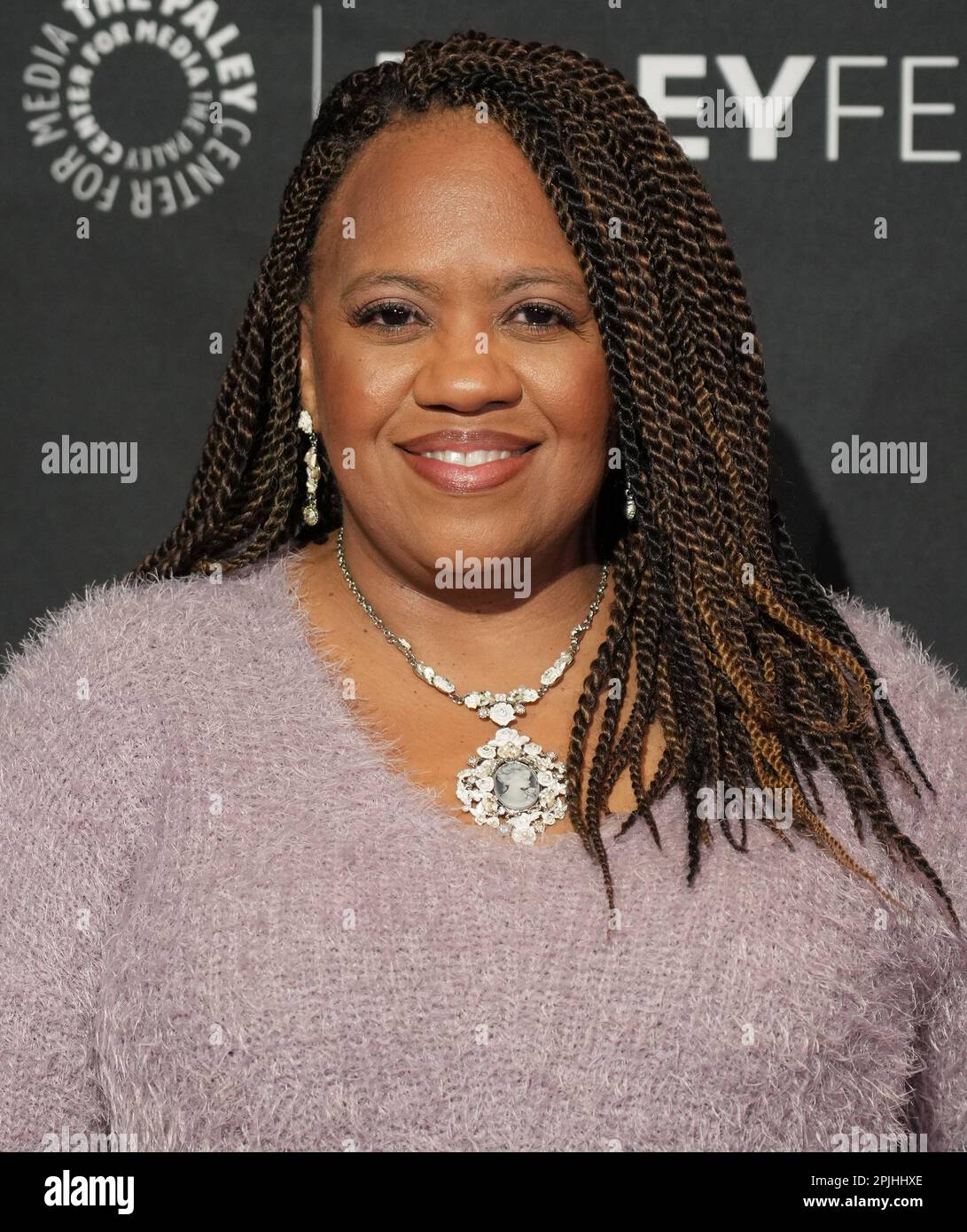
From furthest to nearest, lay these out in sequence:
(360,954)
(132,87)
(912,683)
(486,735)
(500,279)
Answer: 1. (132,87)
2. (912,683)
3. (486,735)
4. (500,279)
5. (360,954)

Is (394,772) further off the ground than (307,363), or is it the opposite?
(307,363)

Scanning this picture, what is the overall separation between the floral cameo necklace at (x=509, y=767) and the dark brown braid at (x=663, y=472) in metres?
0.03

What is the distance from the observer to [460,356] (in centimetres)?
162

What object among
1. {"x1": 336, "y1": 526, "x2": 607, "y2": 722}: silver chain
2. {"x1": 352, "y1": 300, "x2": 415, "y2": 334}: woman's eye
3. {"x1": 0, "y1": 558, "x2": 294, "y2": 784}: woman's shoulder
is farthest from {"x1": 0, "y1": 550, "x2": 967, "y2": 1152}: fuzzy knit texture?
{"x1": 352, "y1": 300, "x2": 415, "y2": 334}: woman's eye

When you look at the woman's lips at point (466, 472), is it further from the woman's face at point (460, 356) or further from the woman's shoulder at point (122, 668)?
the woman's shoulder at point (122, 668)

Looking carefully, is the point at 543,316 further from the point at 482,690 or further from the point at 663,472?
the point at 482,690

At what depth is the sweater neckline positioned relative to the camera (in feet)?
5.24

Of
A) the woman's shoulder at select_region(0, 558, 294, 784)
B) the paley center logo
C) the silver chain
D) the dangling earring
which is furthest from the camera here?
the paley center logo

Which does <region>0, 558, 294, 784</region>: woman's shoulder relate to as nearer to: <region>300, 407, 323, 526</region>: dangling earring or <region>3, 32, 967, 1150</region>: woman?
<region>3, 32, 967, 1150</region>: woman

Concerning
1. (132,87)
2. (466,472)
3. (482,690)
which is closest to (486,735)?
(482,690)

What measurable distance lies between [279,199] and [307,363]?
534 mm

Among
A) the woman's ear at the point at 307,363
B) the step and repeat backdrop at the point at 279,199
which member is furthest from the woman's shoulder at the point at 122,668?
the step and repeat backdrop at the point at 279,199

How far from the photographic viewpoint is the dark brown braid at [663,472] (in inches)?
66.6
